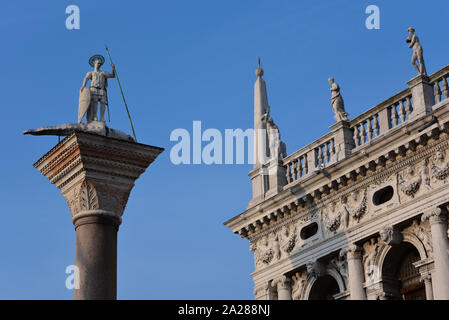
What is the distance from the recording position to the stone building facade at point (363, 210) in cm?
2700

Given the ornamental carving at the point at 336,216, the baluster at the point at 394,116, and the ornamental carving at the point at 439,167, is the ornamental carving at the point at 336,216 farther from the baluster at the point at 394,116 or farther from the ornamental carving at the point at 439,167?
the ornamental carving at the point at 439,167

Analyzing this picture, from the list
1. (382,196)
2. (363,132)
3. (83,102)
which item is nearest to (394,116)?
(363,132)

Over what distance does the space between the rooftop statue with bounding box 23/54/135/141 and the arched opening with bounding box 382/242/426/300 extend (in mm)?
12128

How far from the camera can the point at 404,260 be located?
28812 millimetres

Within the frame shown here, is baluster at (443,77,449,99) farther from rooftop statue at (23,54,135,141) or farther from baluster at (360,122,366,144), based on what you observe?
rooftop statue at (23,54,135,141)

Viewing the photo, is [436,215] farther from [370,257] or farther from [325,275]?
[325,275]

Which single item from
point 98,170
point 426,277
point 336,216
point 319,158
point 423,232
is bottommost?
point 98,170

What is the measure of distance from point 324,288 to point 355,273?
7.31 ft

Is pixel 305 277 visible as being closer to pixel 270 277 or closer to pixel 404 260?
pixel 270 277

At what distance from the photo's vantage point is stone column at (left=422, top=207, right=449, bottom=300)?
26375 millimetres

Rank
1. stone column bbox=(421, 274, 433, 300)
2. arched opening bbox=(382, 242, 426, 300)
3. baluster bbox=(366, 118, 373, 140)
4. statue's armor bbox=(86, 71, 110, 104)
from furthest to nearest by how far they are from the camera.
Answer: baluster bbox=(366, 118, 373, 140) → arched opening bbox=(382, 242, 426, 300) → stone column bbox=(421, 274, 433, 300) → statue's armor bbox=(86, 71, 110, 104)

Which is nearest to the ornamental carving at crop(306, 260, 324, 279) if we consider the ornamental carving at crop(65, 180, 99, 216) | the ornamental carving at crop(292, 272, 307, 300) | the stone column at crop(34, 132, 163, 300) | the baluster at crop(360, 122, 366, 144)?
the ornamental carving at crop(292, 272, 307, 300)

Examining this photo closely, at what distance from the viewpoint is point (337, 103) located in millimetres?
A: 31281
